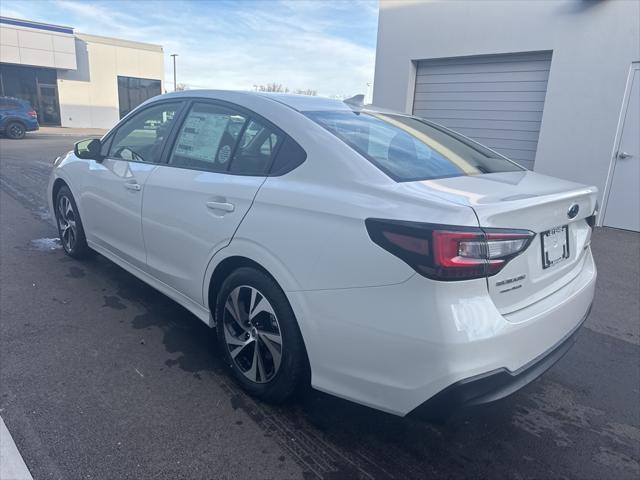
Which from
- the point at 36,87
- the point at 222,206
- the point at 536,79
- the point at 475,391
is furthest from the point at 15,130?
the point at 475,391

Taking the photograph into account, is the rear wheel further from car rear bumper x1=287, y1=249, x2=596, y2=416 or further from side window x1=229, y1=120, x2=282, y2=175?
car rear bumper x1=287, y1=249, x2=596, y2=416

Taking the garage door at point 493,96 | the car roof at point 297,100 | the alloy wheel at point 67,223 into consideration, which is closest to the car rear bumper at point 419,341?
the car roof at point 297,100

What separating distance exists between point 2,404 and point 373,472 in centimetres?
196

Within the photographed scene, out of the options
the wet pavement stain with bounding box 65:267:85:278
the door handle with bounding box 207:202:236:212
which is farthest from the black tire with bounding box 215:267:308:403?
the wet pavement stain with bounding box 65:267:85:278

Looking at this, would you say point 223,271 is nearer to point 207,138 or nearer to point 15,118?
point 207,138

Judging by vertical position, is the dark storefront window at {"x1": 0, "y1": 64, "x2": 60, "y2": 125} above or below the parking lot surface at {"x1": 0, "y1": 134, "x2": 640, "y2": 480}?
above

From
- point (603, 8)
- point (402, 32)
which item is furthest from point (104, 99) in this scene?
point (603, 8)

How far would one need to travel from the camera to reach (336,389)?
2203 mm

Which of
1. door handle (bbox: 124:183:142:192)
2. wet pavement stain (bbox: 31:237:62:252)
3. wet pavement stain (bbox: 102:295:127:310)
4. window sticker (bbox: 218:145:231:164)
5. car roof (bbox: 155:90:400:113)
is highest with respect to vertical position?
car roof (bbox: 155:90:400:113)

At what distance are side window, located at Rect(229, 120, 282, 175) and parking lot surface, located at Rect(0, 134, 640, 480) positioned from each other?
1.27 meters

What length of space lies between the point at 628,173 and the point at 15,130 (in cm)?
2186

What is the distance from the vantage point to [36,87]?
92.5 ft

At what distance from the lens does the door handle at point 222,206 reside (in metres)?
2.63

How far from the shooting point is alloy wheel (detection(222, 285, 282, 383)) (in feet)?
8.16
